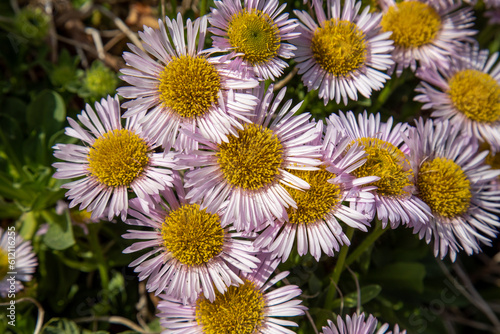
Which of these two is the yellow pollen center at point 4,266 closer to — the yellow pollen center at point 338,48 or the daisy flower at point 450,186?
the yellow pollen center at point 338,48

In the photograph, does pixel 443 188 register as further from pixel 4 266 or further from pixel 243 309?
pixel 4 266

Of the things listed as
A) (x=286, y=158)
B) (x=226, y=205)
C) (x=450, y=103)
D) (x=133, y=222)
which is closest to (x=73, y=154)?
(x=133, y=222)

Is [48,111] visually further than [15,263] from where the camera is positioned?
Yes

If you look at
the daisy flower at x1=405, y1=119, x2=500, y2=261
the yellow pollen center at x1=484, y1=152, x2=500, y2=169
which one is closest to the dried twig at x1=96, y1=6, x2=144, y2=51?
the daisy flower at x1=405, y1=119, x2=500, y2=261

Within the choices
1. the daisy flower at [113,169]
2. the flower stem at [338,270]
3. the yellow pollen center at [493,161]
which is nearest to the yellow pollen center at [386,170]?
the flower stem at [338,270]

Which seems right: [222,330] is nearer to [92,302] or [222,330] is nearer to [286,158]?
[286,158]

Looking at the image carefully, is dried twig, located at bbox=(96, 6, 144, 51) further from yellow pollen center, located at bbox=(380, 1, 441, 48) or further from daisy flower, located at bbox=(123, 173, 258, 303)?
yellow pollen center, located at bbox=(380, 1, 441, 48)

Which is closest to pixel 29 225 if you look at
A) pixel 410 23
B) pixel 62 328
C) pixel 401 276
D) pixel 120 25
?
pixel 62 328
